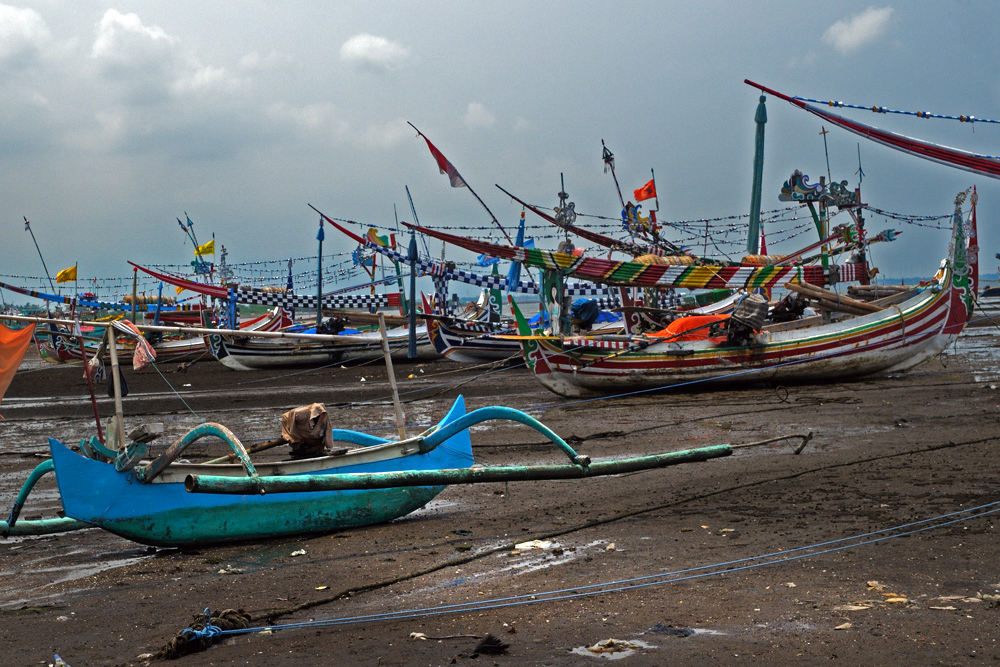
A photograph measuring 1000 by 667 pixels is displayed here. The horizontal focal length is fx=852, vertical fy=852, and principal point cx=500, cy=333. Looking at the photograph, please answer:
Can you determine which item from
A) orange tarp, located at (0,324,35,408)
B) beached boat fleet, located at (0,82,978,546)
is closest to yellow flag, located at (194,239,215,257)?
beached boat fleet, located at (0,82,978,546)

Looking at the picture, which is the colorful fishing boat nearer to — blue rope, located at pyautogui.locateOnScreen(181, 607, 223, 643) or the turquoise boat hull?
the turquoise boat hull

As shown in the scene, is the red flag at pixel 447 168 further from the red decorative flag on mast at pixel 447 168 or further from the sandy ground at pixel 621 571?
the sandy ground at pixel 621 571

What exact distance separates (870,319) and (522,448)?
7798 millimetres

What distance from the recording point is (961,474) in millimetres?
7438

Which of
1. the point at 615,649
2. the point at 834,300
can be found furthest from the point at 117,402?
the point at 834,300

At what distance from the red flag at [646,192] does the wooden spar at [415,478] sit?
53.8ft

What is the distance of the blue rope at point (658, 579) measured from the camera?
4906 mm

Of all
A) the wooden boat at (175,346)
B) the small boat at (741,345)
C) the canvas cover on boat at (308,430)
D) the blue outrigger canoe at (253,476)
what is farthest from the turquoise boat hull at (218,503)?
the wooden boat at (175,346)

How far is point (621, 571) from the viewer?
554 centimetres

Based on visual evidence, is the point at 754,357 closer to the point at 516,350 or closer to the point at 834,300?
the point at 834,300

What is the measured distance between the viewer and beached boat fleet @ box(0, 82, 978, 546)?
6348 millimetres

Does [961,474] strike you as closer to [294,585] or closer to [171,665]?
[294,585]

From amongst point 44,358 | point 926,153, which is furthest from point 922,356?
point 44,358

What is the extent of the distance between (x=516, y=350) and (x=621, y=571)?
1826 cm
